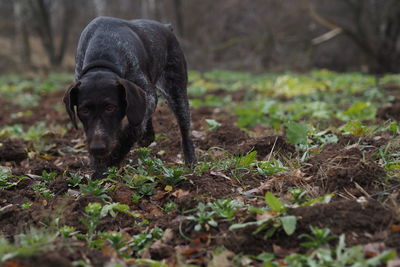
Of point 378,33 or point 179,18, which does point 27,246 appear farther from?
point 179,18

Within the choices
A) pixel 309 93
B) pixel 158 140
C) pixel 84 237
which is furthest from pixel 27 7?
pixel 84 237

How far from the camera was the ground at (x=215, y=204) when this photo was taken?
271 cm

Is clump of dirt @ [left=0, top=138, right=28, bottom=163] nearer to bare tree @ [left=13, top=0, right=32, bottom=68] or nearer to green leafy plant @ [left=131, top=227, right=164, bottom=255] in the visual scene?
green leafy plant @ [left=131, top=227, right=164, bottom=255]

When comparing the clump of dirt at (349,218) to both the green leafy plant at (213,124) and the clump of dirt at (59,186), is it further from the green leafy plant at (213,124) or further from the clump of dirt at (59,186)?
the green leafy plant at (213,124)

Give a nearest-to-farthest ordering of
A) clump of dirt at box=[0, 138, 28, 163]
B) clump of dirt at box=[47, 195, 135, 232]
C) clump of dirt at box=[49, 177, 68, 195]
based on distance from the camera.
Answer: clump of dirt at box=[47, 195, 135, 232]
clump of dirt at box=[49, 177, 68, 195]
clump of dirt at box=[0, 138, 28, 163]

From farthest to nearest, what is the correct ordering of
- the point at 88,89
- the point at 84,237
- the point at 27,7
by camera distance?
the point at 27,7
the point at 88,89
the point at 84,237

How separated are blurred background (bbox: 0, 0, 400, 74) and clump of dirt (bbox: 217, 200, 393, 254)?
14.5 metres

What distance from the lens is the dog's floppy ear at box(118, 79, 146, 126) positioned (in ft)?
13.5

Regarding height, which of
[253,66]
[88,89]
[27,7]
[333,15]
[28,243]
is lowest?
[253,66]

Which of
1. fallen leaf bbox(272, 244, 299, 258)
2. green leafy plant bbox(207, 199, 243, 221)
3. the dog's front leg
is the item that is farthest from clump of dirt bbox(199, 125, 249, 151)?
fallen leaf bbox(272, 244, 299, 258)

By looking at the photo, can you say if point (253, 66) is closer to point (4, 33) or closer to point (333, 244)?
point (4, 33)

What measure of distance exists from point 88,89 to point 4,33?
30.1 m

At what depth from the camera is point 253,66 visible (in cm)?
2241

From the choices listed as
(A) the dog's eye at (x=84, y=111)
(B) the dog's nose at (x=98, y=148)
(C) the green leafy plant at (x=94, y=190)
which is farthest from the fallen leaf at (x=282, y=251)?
(A) the dog's eye at (x=84, y=111)
